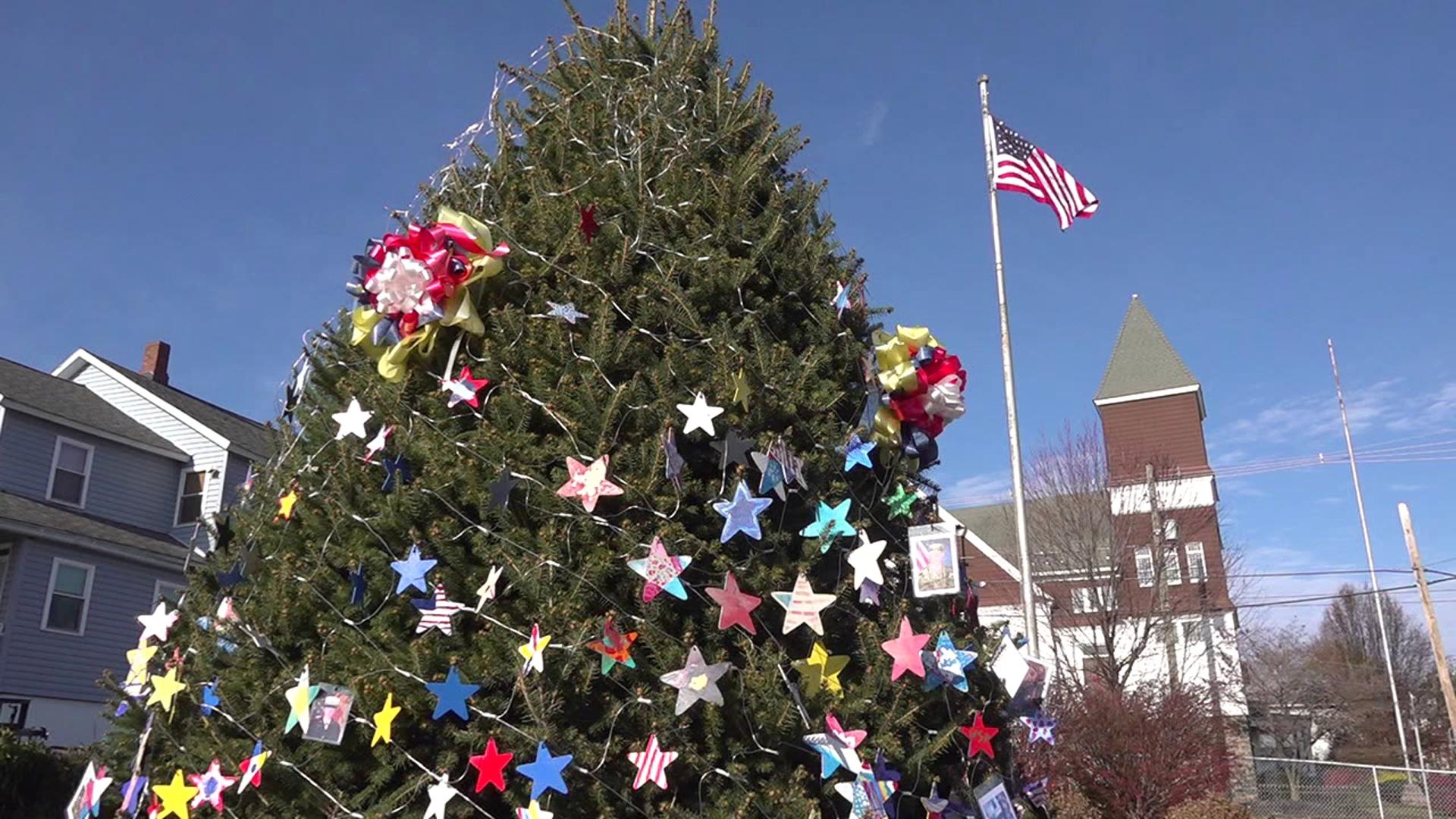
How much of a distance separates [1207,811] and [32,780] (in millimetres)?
11432

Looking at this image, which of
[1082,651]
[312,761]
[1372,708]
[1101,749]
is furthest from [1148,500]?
[1372,708]

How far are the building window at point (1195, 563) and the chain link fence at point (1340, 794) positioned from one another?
480 cm

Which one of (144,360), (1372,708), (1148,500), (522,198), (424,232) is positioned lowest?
(1372,708)

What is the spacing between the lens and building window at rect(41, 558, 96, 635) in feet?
56.0

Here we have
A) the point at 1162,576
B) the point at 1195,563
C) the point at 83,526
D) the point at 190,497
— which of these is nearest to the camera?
the point at 83,526

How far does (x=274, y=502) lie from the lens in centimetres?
348

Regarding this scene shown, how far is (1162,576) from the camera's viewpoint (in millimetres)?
22219

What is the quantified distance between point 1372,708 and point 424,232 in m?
48.2

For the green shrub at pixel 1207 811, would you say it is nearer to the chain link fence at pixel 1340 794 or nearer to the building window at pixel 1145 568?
the chain link fence at pixel 1340 794

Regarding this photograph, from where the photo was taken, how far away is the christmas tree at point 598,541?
106 inches

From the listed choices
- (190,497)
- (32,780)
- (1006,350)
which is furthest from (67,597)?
(1006,350)

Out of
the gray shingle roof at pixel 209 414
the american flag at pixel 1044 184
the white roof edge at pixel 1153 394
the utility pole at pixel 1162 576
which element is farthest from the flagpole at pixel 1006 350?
the white roof edge at pixel 1153 394

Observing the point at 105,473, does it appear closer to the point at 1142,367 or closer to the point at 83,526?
the point at 83,526

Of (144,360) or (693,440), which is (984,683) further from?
(144,360)
